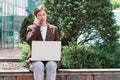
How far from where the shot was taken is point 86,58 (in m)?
7.54

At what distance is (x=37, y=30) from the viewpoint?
618 cm

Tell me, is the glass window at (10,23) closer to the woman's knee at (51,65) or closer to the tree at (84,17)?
the tree at (84,17)

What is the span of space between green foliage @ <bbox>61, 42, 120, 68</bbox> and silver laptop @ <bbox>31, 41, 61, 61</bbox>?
1298mm

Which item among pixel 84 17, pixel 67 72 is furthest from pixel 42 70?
pixel 84 17

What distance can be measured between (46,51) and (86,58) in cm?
156

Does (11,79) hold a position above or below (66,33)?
below

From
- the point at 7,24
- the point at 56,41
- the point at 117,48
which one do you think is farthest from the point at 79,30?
the point at 7,24

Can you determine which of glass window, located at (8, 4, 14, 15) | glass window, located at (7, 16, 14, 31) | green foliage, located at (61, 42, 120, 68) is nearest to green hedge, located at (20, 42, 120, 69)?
green foliage, located at (61, 42, 120, 68)

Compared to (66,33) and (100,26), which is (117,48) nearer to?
(100,26)

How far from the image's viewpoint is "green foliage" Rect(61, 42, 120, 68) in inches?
295

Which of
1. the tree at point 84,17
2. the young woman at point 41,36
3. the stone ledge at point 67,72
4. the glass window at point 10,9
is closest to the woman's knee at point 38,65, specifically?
the young woman at point 41,36

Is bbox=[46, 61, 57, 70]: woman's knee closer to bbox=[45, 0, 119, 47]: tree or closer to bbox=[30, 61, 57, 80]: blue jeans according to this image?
bbox=[30, 61, 57, 80]: blue jeans

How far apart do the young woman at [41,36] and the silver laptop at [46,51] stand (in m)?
0.08

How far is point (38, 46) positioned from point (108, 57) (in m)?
2.01
